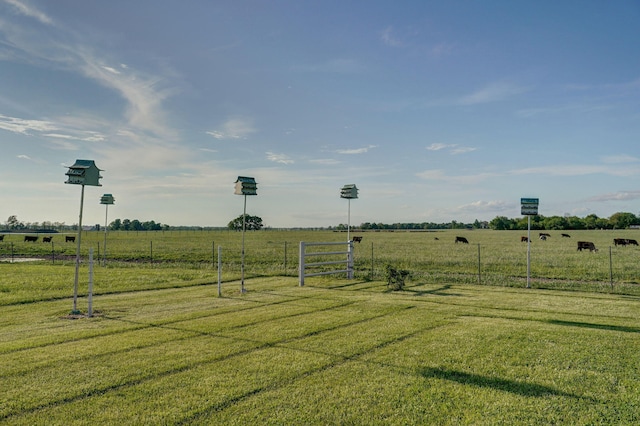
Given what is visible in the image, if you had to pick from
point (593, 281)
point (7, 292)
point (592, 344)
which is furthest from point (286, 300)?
point (593, 281)

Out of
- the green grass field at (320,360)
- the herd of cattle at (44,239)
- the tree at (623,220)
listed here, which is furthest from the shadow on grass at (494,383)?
the tree at (623,220)

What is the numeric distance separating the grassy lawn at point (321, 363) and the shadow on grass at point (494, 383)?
3cm

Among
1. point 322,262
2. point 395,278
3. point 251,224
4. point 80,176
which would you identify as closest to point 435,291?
point 395,278

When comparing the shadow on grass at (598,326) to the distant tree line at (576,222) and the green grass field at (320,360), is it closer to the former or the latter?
the green grass field at (320,360)

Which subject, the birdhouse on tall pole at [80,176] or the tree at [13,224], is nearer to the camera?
the birdhouse on tall pole at [80,176]

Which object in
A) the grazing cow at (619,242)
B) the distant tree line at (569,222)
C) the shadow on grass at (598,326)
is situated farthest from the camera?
the distant tree line at (569,222)

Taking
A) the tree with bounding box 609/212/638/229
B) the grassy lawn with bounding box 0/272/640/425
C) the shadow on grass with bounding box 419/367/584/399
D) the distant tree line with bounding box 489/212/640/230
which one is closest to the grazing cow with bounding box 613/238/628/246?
the grassy lawn with bounding box 0/272/640/425

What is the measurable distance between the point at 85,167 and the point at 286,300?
6265 mm

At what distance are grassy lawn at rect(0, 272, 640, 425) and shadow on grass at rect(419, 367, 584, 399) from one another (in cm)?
3

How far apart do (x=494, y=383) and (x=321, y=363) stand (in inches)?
92.6

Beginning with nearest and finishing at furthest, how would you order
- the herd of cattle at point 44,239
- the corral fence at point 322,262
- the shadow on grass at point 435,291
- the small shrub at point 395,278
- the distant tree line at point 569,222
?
the shadow on grass at point 435,291 < the small shrub at point 395,278 < the corral fence at point 322,262 < the herd of cattle at point 44,239 < the distant tree line at point 569,222

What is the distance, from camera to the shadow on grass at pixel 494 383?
5039 mm

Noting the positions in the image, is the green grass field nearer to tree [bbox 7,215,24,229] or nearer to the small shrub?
the small shrub

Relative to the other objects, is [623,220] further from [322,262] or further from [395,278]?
[395,278]
